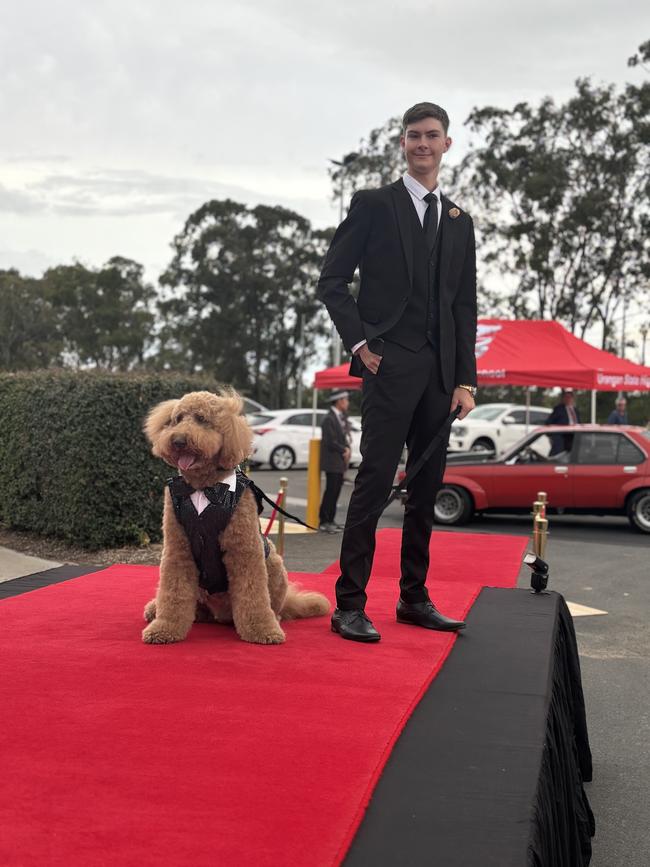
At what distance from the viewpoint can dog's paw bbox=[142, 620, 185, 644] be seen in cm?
327

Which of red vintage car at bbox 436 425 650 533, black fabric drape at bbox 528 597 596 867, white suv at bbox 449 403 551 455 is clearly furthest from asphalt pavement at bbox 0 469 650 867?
white suv at bbox 449 403 551 455

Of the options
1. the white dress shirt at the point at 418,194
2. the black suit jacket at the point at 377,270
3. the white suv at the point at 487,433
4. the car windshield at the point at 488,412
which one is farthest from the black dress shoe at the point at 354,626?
the car windshield at the point at 488,412

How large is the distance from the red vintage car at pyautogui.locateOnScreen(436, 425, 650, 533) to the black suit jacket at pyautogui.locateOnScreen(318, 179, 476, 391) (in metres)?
8.60

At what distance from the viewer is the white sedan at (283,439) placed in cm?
2180

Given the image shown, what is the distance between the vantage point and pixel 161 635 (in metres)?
3.27

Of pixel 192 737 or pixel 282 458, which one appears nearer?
pixel 192 737

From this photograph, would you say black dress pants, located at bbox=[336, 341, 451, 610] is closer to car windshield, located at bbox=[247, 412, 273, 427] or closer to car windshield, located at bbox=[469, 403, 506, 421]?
car windshield, located at bbox=[247, 412, 273, 427]

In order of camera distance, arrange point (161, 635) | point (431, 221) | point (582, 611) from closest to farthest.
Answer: point (161, 635), point (431, 221), point (582, 611)

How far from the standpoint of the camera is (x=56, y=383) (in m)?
8.82

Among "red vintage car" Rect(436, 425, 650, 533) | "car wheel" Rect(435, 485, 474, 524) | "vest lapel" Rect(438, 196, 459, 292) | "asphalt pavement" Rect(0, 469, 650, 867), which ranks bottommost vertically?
"asphalt pavement" Rect(0, 469, 650, 867)

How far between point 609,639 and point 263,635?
12.1 feet

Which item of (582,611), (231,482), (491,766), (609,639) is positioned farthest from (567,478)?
(491,766)

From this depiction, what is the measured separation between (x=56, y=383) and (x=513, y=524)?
6.81m

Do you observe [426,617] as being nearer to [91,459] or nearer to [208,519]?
[208,519]
